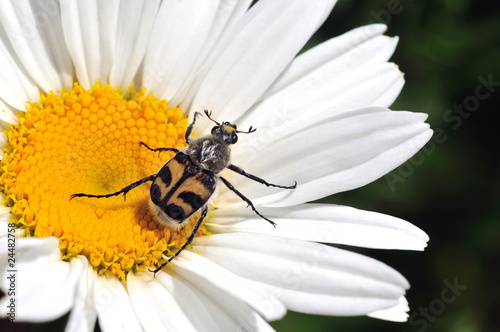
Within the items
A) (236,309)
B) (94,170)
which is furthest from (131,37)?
(236,309)

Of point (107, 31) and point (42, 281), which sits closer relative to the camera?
point (42, 281)

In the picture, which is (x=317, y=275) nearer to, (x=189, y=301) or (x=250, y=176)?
(x=189, y=301)

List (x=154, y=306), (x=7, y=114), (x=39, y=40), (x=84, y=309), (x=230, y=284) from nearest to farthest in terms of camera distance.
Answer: (x=84, y=309) → (x=230, y=284) → (x=154, y=306) → (x=7, y=114) → (x=39, y=40)

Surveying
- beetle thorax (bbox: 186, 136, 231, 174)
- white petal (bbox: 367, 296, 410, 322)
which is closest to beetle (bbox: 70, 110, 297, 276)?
beetle thorax (bbox: 186, 136, 231, 174)

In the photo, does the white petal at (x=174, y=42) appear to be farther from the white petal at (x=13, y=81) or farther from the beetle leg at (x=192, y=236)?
the beetle leg at (x=192, y=236)

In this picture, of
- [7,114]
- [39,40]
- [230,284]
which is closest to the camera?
[230,284]

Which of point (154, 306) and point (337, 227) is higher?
point (337, 227)

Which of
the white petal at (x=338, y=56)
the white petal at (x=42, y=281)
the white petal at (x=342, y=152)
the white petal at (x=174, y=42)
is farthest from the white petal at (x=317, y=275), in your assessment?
the white petal at (x=174, y=42)
